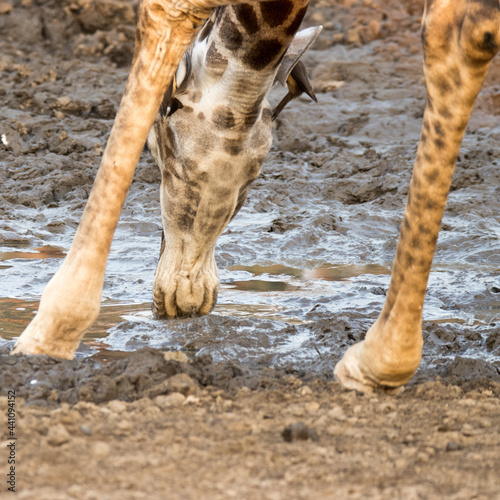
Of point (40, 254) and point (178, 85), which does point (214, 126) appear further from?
point (40, 254)

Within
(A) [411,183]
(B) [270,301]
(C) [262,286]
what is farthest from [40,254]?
(A) [411,183]

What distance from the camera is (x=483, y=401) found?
2.45 meters

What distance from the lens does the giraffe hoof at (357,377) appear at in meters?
2.54

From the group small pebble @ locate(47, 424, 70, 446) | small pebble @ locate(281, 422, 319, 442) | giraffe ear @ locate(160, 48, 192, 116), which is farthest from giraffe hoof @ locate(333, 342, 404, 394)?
giraffe ear @ locate(160, 48, 192, 116)

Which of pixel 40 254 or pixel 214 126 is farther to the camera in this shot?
pixel 40 254

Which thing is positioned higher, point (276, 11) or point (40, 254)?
point (276, 11)

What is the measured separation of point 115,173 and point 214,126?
0.96 meters

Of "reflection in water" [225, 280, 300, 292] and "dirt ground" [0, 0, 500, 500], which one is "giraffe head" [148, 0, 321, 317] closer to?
"dirt ground" [0, 0, 500, 500]

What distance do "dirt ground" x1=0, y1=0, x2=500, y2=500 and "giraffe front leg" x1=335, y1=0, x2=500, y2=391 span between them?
0.19 meters

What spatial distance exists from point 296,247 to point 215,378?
11.9 ft

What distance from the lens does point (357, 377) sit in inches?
101

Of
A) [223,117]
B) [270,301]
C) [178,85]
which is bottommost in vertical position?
[270,301]

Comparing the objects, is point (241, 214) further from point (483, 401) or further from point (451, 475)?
point (451, 475)

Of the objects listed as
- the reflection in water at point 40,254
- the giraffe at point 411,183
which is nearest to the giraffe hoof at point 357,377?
the giraffe at point 411,183
